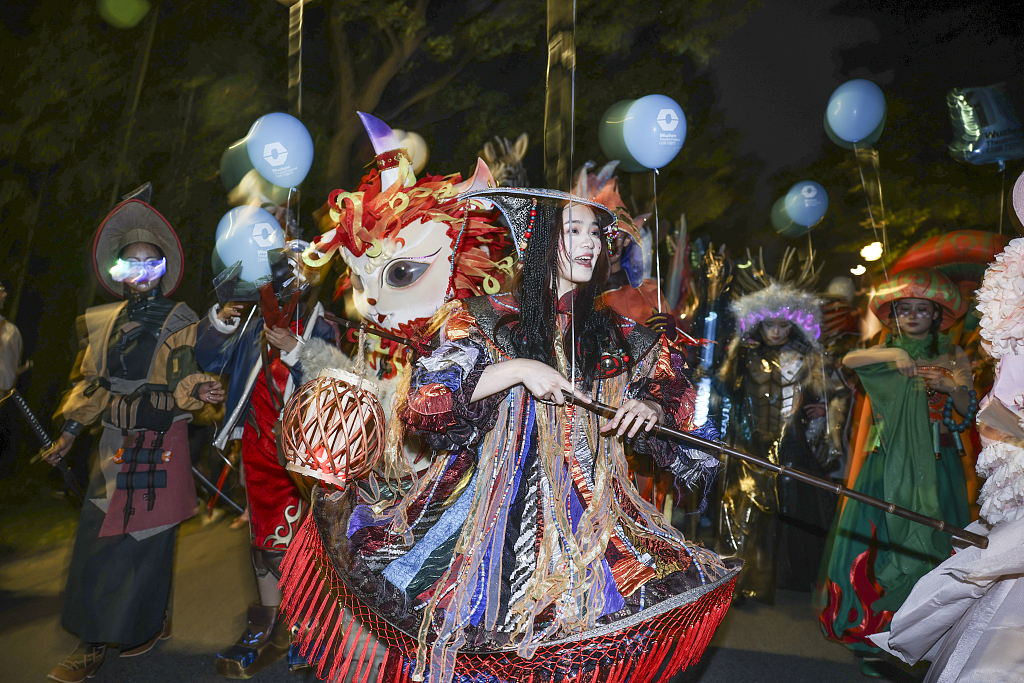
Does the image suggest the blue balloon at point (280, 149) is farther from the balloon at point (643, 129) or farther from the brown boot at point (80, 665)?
the brown boot at point (80, 665)

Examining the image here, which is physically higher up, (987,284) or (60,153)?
(60,153)

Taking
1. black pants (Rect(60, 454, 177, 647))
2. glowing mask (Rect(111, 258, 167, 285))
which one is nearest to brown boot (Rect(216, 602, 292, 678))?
black pants (Rect(60, 454, 177, 647))

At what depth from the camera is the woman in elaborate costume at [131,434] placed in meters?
2.60

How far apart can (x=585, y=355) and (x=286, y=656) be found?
73.7 inches

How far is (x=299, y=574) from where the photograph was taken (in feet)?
6.48

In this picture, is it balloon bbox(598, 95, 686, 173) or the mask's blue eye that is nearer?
the mask's blue eye

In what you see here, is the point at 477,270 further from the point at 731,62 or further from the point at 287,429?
the point at 731,62

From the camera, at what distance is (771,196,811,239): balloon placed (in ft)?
11.4

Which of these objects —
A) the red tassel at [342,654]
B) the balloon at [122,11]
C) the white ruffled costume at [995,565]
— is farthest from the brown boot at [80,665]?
the white ruffled costume at [995,565]

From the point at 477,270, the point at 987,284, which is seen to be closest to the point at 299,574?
the point at 477,270

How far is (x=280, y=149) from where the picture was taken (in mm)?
3311

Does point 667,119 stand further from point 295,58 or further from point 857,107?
point 295,58

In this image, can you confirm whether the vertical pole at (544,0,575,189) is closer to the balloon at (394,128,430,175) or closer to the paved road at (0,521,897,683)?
the balloon at (394,128,430,175)

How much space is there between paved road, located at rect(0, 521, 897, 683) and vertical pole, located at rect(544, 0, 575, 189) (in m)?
2.07
